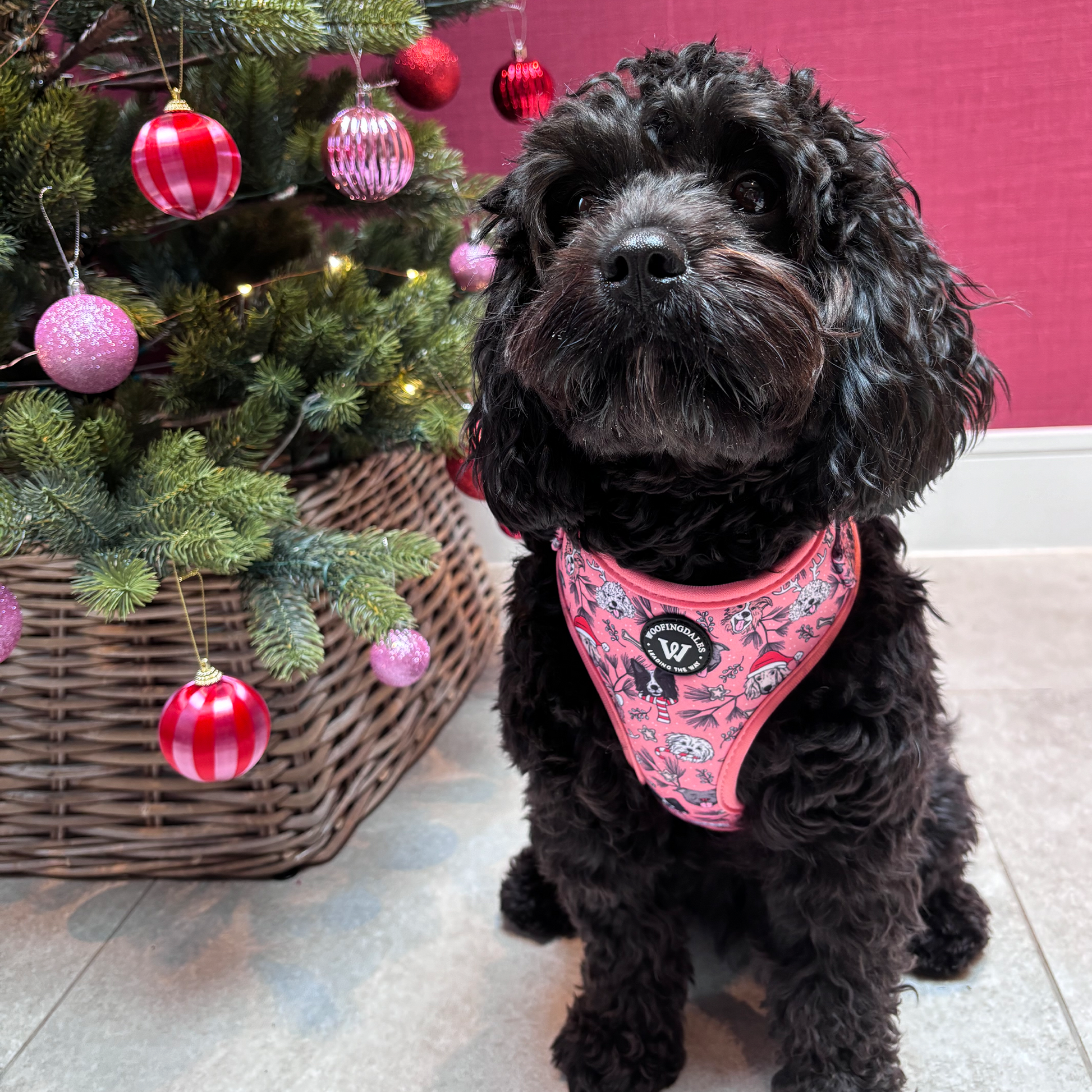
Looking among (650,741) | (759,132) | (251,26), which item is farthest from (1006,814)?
(251,26)

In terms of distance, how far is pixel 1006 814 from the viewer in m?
1.33

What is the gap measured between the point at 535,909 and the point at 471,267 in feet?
2.66

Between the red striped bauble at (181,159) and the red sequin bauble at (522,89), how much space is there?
1.52ft

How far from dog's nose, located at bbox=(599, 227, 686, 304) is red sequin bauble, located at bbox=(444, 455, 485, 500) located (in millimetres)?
297

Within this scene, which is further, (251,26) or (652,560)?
(251,26)

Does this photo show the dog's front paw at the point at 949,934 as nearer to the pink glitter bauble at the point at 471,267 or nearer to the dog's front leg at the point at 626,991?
the dog's front leg at the point at 626,991

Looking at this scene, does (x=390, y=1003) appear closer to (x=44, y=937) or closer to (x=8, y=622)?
(x=44, y=937)

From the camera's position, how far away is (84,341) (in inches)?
36.9

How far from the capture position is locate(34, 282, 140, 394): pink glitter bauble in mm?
937

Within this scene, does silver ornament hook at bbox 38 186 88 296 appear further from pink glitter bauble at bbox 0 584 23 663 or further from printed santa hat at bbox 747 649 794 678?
printed santa hat at bbox 747 649 794 678

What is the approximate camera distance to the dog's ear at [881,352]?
28.2 inches

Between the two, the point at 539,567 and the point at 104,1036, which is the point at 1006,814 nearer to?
the point at 539,567

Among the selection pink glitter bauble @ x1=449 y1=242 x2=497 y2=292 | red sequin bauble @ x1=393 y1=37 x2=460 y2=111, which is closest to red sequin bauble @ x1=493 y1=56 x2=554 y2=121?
red sequin bauble @ x1=393 y1=37 x2=460 y2=111

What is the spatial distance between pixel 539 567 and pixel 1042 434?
4.58 feet
